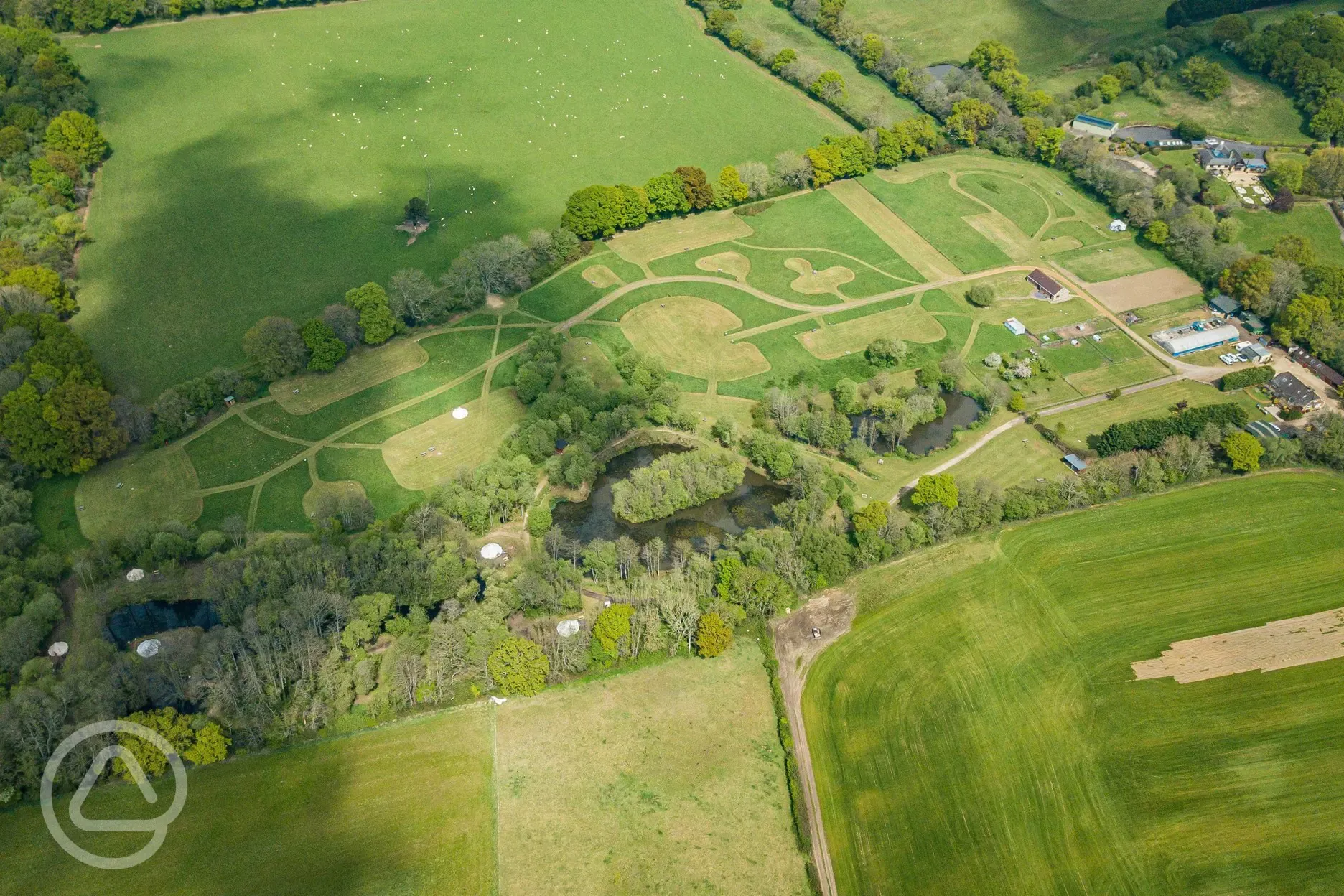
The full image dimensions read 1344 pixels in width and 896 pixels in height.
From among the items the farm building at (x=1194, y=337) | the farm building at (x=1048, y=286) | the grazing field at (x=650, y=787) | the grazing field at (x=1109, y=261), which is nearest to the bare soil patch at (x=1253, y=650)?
the grazing field at (x=650, y=787)

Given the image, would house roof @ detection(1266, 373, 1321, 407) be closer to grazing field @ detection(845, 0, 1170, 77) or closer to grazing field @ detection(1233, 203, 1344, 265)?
grazing field @ detection(1233, 203, 1344, 265)

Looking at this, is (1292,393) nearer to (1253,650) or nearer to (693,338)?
(1253,650)

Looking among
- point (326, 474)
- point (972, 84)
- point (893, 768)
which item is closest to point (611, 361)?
point (326, 474)

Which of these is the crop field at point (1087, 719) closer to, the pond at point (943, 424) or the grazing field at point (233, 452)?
the pond at point (943, 424)

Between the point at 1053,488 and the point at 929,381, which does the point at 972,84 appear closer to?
the point at 929,381

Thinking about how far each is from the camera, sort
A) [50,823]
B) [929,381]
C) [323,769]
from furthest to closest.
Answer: [929,381] < [323,769] < [50,823]

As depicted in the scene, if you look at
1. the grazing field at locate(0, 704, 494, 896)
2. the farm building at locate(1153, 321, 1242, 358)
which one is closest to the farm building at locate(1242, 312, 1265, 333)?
the farm building at locate(1153, 321, 1242, 358)

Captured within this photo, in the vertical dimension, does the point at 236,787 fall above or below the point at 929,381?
below
